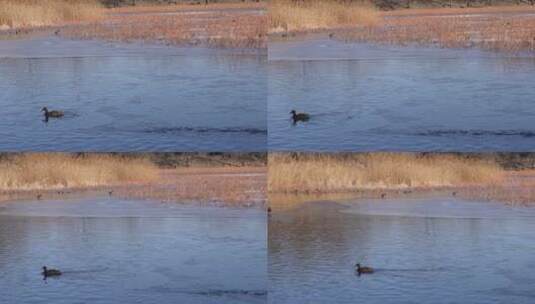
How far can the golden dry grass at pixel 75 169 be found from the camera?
6336 millimetres

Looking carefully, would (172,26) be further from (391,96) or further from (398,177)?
(398,177)

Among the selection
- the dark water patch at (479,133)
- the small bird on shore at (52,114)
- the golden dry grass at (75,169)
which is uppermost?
the small bird on shore at (52,114)

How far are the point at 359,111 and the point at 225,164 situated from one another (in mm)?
675

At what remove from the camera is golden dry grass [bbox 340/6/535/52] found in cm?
625

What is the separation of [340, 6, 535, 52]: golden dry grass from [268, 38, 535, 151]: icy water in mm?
47

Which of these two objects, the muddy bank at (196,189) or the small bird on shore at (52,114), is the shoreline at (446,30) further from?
the small bird on shore at (52,114)

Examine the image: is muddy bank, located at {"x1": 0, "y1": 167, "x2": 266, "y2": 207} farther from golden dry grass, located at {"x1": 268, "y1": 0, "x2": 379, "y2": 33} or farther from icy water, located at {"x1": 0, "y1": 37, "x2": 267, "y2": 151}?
golden dry grass, located at {"x1": 268, "y1": 0, "x2": 379, "y2": 33}

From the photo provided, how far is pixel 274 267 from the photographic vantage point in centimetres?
640

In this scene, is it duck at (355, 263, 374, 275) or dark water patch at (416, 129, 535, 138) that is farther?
duck at (355, 263, 374, 275)

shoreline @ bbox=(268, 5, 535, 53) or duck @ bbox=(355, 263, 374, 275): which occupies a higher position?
shoreline @ bbox=(268, 5, 535, 53)

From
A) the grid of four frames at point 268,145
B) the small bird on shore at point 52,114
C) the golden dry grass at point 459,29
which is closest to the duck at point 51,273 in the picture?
the grid of four frames at point 268,145

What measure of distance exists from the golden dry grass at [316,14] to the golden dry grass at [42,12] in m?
0.87

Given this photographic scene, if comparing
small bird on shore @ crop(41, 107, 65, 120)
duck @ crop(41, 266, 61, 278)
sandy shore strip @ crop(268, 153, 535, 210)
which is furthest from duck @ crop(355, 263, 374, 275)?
small bird on shore @ crop(41, 107, 65, 120)

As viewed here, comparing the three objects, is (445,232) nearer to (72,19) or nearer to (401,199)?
(401,199)
